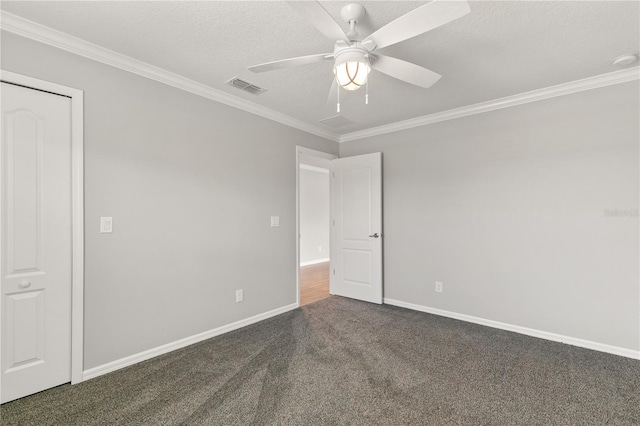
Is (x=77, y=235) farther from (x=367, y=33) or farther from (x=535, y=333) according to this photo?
(x=535, y=333)

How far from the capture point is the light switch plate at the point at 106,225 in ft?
7.74

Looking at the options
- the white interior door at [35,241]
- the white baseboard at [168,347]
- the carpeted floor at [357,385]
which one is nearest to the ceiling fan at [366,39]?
the white interior door at [35,241]

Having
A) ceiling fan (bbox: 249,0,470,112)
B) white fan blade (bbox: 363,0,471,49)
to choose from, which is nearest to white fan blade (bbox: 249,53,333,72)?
ceiling fan (bbox: 249,0,470,112)

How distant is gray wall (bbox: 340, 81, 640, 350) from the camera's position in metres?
2.72

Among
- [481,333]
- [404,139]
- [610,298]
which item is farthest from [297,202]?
[610,298]

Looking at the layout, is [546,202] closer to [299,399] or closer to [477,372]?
[477,372]

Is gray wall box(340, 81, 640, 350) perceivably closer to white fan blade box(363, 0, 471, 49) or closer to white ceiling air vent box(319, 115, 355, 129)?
white ceiling air vent box(319, 115, 355, 129)

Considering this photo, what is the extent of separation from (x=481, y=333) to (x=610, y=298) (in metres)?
1.15

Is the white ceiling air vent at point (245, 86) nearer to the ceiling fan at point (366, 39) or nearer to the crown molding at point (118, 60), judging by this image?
the crown molding at point (118, 60)

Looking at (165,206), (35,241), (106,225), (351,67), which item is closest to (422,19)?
(351,67)

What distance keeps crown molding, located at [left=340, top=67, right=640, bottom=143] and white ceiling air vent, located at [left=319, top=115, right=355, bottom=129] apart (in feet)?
1.43

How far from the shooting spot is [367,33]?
6.79ft

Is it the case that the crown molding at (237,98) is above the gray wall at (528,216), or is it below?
above

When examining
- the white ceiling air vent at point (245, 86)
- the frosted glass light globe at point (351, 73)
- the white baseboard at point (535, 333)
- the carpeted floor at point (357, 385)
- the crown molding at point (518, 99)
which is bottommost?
the carpeted floor at point (357, 385)
